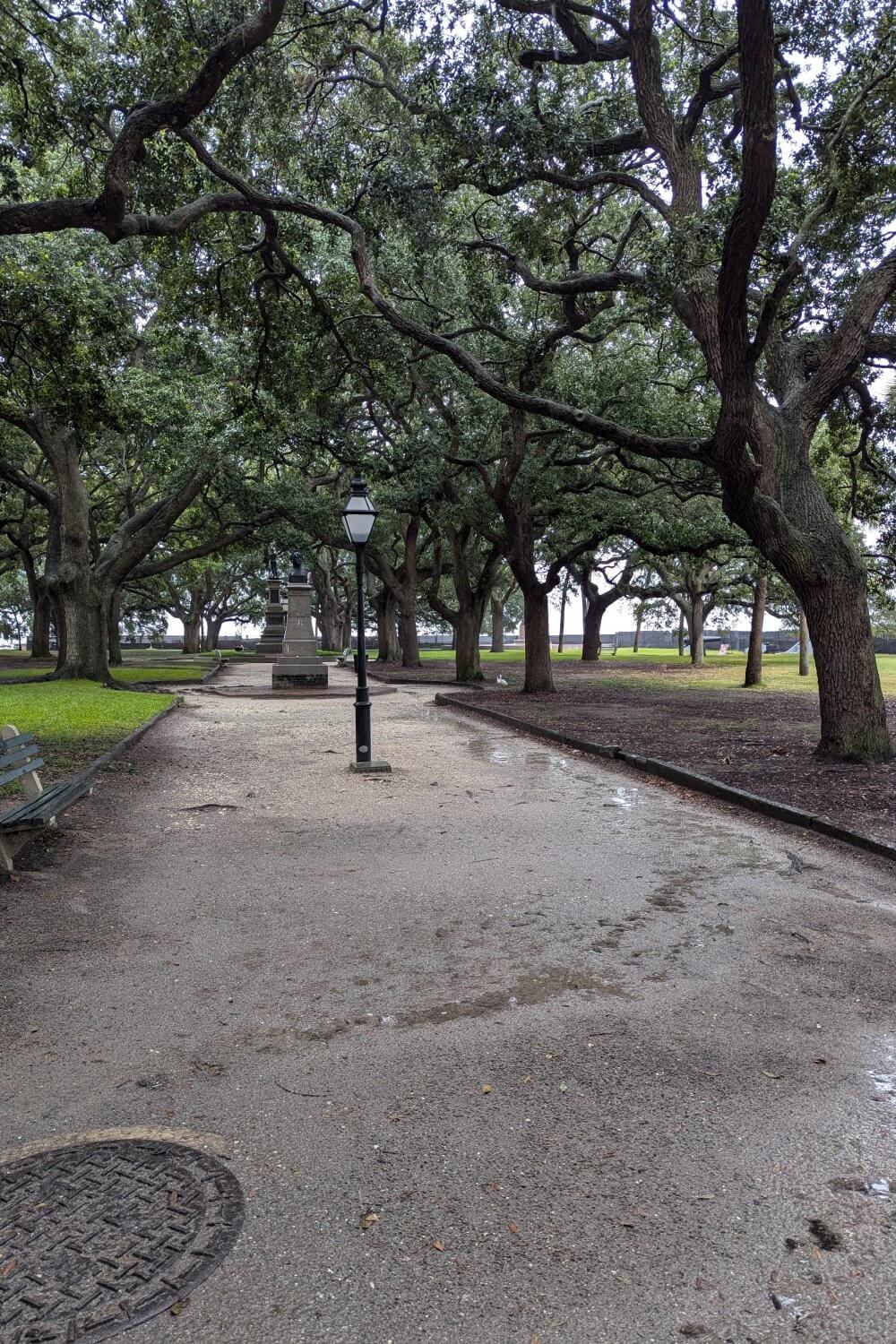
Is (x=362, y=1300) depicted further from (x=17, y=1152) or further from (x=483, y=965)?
(x=483, y=965)

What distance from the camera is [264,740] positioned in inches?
517

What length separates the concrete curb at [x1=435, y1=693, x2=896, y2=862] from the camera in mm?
6535

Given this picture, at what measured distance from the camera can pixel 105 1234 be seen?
2.30 m

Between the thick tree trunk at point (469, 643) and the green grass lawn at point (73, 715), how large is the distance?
8.56 metres

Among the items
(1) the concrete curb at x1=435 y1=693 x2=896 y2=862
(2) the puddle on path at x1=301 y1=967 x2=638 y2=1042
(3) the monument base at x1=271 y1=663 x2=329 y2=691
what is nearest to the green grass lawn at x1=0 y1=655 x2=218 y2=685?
(3) the monument base at x1=271 y1=663 x2=329 y2=691

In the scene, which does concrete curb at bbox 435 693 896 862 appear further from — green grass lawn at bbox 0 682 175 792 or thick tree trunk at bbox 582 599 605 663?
thick tree trunk at bbox 582 599 605 663

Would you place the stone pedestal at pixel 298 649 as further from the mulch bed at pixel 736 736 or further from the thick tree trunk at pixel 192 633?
the thick tree trunk at pixel 192 633

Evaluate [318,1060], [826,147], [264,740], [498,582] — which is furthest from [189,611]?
[318,1060]

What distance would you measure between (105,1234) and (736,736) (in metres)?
11.8

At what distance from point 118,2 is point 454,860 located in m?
9.98

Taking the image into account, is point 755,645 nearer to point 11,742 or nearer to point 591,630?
point 11,742

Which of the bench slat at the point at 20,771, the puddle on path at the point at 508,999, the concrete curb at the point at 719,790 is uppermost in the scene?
the bench slat at the point at 20,771

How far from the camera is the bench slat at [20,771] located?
18.8ft

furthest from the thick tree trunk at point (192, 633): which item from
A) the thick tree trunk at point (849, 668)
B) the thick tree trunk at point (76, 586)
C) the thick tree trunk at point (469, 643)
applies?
the thick tree trunk at point (849, 668)
